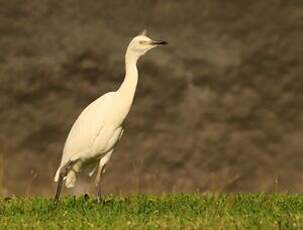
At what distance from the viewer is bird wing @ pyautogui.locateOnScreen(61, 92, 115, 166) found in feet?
29.5

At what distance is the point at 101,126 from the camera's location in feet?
29.5

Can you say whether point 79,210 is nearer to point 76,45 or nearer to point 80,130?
point 80,130

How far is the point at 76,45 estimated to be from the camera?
9.84 metres

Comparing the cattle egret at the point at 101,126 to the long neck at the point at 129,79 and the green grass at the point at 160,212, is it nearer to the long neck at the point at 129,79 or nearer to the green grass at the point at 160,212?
the long neck at the point at 129,79

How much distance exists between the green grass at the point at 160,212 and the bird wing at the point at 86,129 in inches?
16.3

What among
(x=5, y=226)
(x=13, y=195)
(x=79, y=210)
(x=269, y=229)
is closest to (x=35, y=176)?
(x=13, y=195)

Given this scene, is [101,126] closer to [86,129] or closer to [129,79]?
[86,129]

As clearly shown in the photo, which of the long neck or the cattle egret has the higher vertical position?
the long neck

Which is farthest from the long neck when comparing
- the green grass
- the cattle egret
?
the green grass

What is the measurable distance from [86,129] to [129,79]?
54 centimetres

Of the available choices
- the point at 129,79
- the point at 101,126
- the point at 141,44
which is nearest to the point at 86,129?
the point at 101,126

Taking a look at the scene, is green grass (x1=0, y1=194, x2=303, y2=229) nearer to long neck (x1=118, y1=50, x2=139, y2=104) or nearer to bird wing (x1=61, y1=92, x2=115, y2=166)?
bird wing (x1=61, y1=92, x2=115, y2=166)

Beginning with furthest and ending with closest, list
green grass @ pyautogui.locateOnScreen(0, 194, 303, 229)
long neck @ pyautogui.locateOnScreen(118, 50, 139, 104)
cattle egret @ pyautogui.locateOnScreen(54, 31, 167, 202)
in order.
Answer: long neck @ pyautogui.locateOnScreen(118, 50, 139, 104)
cattle egret @ pyautogui.locateOnScreen(54, 31, 167, 202)
green grass @ pyautogui.locateOnScreen(0, 194, 303, 229)

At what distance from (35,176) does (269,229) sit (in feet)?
9.23
